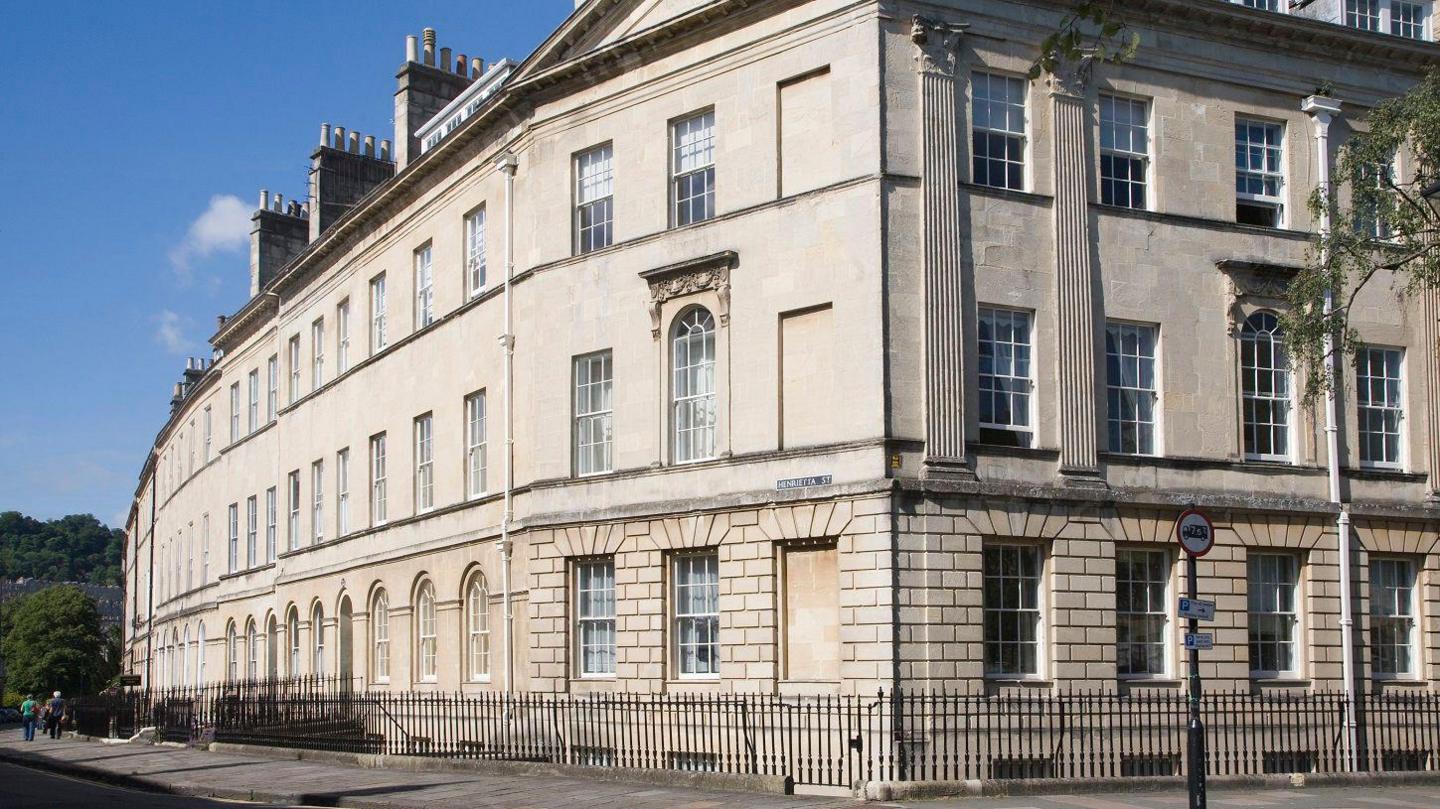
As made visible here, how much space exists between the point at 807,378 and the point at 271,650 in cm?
2893

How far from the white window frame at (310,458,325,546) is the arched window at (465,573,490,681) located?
37.7 ft

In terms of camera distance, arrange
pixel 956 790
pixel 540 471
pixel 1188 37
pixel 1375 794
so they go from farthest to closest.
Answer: pixel 540 471
pixel 1188 37
pixel 1375 794
pixel 956 790

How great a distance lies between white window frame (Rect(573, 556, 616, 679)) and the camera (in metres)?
27.8

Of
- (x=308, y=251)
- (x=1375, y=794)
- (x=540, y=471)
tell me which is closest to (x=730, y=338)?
(x=540, y=471)

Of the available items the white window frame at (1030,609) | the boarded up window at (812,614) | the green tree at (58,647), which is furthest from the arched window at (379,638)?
the green tree at (58,647)

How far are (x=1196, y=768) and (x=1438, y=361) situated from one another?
15.2 m

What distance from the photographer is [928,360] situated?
23.9 meters

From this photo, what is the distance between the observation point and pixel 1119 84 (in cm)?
2595

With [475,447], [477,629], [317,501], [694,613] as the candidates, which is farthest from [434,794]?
[317,501]

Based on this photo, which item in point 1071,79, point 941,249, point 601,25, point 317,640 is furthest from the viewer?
point 317,640

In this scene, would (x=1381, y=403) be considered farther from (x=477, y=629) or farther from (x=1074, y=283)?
(x=477, y=629)

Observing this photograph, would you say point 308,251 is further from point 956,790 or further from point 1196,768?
point 1196,768

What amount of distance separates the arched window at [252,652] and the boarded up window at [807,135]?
30403mm

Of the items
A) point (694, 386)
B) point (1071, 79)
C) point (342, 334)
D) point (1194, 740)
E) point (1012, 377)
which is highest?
point (1071, 79)
